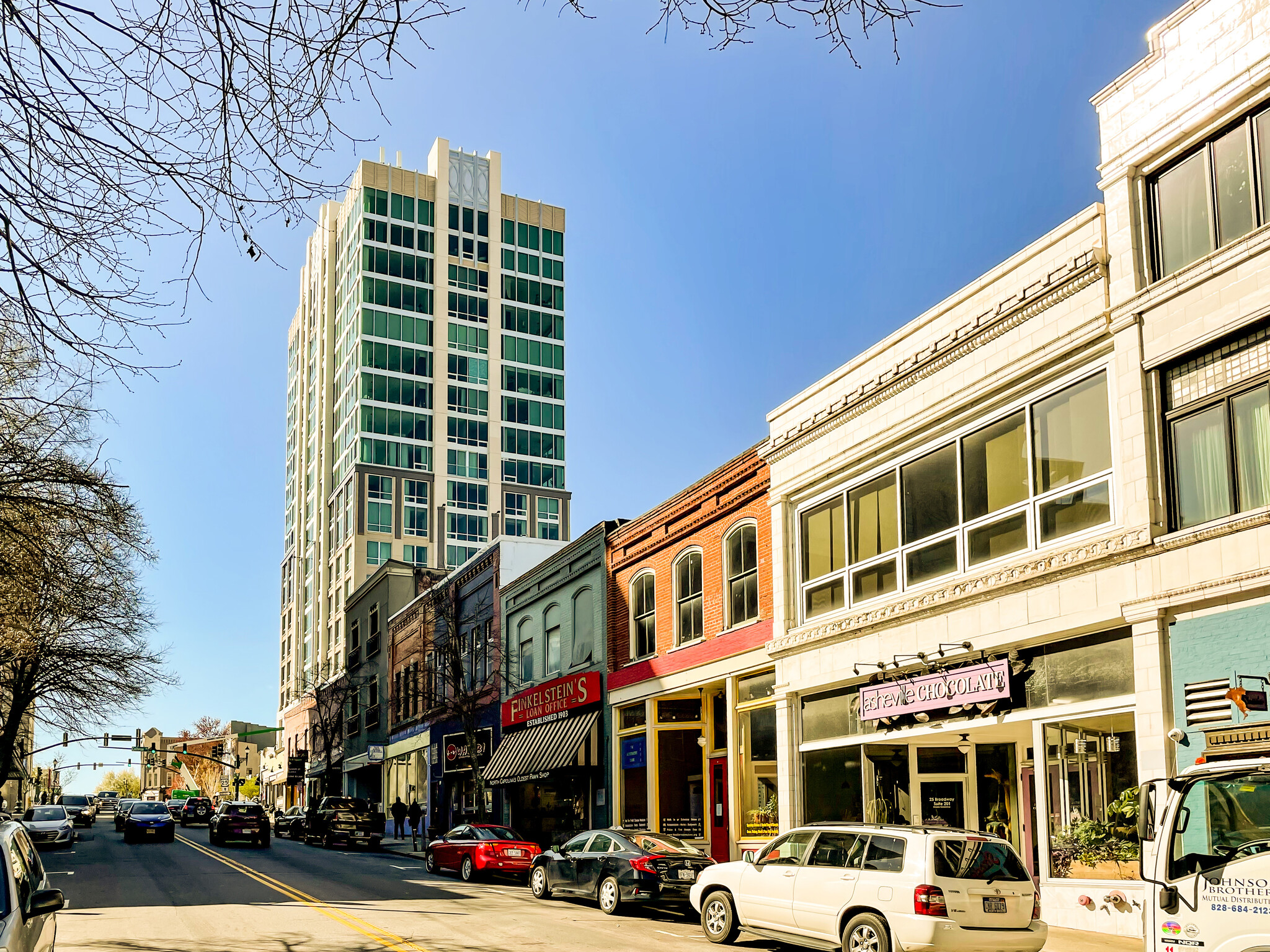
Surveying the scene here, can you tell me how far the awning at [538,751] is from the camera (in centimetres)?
3309

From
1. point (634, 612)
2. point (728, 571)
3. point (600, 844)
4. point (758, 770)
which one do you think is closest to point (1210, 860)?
point (600, 844)

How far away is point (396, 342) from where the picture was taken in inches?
3787

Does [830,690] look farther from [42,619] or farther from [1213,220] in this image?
[42,619]

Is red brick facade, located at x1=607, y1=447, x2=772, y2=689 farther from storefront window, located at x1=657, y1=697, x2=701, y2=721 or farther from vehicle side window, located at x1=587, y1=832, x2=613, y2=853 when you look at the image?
vehicle side window, located at x1=587, y1=832, x2=613, y2=853

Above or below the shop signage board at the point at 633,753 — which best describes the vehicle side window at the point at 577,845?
below

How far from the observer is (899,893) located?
1357 cm

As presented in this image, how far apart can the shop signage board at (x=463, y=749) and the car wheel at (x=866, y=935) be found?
25.8m

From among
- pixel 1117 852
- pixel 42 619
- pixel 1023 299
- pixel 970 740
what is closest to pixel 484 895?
pixel 970 740

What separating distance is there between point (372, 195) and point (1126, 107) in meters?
85.7

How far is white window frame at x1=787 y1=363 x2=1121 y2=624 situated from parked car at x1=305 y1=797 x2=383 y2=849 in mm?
25246

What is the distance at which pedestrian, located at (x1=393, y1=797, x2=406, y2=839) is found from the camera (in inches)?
1938

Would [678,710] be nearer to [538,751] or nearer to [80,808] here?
[538,751]

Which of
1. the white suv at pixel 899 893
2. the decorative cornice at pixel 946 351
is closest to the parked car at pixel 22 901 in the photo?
the white suv at pixel 899 893

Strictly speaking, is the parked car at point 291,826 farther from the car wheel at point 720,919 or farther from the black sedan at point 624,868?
the car wheel at point 720,919
